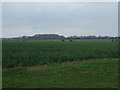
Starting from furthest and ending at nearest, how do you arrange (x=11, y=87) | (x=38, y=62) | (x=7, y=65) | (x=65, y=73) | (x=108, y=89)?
(x=38, y=62) < (x=7, y=65) < (x=65, y=73) < (x=11, y=87) < (x=108, y=89)

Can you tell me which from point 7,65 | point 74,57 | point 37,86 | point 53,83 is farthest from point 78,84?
point 74,57

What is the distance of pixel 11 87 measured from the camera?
6.31 metres

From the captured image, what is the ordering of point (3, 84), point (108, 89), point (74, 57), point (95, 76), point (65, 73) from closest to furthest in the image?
point (108, 89)
point (3, 84)
point (95, 76)
point (65, 73)
point (74, 57)

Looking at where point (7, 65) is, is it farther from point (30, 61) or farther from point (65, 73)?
point (65, 73)

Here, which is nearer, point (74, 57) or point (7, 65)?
point (7, 65)

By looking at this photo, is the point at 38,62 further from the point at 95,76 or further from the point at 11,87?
the point at 11,87

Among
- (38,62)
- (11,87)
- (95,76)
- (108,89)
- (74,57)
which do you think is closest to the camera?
(108,89)

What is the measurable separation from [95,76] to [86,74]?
477mm

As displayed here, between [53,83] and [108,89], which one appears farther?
[53,83]

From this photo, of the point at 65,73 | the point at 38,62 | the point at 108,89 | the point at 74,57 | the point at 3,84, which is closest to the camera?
the point at 108,89

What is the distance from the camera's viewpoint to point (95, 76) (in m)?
8.00

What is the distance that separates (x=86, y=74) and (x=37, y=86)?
2.64 metres

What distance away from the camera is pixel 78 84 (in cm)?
657

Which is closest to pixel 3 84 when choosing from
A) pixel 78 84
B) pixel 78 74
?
pixel 78 84
